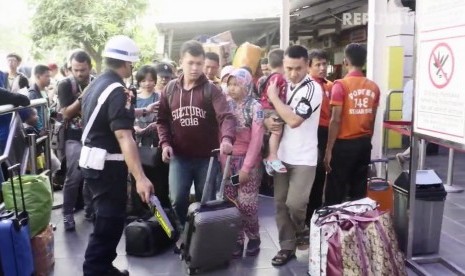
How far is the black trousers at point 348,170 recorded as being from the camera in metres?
4.14

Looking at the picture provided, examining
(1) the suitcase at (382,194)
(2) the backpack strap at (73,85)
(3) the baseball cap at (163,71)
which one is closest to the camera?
(1) the suitcase at (382,194)

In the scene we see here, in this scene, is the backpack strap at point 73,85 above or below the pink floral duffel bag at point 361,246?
above

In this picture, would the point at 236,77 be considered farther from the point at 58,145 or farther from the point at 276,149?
the point at 58,145

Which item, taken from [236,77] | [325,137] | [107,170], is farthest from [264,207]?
[107,170]

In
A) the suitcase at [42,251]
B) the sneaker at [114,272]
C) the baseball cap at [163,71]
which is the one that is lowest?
the sneaker at [114,272]

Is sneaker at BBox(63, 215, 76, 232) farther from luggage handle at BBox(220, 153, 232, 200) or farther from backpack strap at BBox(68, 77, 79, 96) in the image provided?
luggage handle at BBox(220, 153, 232, 200)

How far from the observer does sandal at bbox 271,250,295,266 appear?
12.4ft

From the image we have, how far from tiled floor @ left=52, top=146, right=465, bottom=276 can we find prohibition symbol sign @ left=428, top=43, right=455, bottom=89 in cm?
144

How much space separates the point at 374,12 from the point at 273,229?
105 inches

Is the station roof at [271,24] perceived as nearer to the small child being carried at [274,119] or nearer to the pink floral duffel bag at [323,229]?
the small child being carried at [274,119]

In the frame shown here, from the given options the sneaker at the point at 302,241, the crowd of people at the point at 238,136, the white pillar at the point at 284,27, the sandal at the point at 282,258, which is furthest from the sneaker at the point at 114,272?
the white pillar at the point at 284,27

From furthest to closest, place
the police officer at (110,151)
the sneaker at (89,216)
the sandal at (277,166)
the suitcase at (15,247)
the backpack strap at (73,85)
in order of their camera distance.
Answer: the sneaker at (89,216), the backpack strap at (73,85), the sandal at (277,166), the police officer at (110,151), the suitcase at (15,247)

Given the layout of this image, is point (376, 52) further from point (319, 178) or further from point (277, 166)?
point (277, 166)

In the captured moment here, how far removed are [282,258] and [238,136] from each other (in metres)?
1.00
